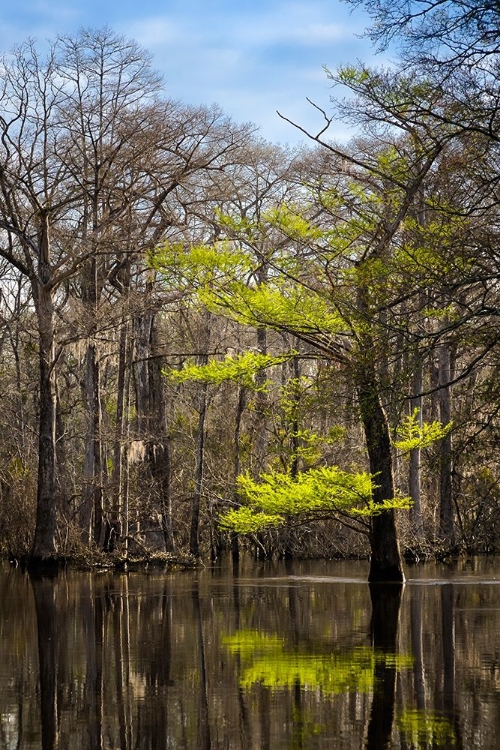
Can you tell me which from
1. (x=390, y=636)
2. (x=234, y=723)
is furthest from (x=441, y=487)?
(x=234, y=723)

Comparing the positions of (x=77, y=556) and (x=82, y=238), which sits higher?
(x=82, y=238)

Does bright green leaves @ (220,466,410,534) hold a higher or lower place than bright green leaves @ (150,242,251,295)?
lower

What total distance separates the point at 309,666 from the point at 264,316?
34.4 ft

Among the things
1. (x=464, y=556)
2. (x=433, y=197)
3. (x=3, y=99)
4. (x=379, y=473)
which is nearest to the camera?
(x=433, y=197)

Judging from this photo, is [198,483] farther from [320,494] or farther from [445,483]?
[320,494]

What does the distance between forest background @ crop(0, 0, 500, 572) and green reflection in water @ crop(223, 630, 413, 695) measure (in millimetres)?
3456

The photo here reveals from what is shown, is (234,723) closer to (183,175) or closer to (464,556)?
(183,175)

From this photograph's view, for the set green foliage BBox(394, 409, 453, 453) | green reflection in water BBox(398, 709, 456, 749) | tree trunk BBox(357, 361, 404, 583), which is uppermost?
green foliage BBox(394, 409, 453, 453)

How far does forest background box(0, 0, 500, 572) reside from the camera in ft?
47.9

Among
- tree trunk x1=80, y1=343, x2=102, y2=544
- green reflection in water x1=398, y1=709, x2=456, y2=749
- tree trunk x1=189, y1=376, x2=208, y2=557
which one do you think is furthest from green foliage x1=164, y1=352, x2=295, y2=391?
green reflection in water x1=398, y1=709, x2=456, y2=749

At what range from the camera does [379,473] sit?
21.0 meters

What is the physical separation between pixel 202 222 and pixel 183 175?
15.5ft

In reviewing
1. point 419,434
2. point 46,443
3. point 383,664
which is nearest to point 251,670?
point 383,664

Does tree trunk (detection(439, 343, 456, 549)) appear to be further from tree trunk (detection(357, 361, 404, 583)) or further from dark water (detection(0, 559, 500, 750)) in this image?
dark water (detection(0, 559, 500, 750))
